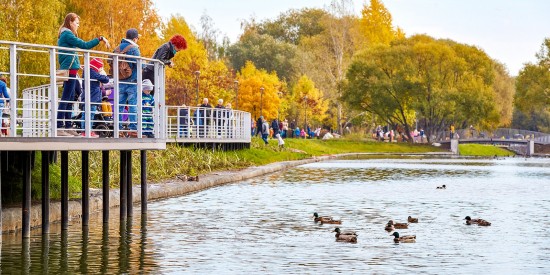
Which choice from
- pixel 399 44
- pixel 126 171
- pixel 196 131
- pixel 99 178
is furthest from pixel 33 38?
pixel 399 44

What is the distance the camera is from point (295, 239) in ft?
57.9

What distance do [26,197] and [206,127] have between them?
24794 mm

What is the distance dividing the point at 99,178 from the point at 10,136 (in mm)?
10049

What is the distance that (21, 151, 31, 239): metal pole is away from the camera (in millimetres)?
16734

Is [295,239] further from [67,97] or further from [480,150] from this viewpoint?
[480,150]

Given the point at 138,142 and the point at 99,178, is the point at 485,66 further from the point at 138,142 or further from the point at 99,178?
the point at 138,142

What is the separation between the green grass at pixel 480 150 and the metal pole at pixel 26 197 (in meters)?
85.1

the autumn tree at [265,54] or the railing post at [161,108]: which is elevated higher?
the autumn tree at [265,54]

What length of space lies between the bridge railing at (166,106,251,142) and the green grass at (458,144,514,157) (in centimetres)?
5547

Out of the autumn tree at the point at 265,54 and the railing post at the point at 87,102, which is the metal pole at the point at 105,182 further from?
the autumn tree at the point at 265,54

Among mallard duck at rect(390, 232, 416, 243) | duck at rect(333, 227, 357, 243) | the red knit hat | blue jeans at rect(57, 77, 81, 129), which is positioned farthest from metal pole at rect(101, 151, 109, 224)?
mallard duck at rect(390, 232, 416, 243)

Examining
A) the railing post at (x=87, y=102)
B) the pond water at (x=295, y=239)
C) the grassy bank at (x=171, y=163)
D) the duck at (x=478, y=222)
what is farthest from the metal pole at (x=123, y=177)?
the duck at (x=478, y=222)

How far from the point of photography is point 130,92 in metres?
19.8

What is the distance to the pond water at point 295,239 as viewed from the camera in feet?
47.3
